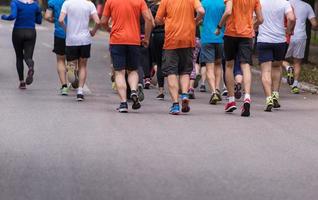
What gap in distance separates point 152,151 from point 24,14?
7418 mm

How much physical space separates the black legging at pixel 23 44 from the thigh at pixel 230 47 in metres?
4.55

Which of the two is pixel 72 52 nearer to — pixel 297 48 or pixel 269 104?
pixel 269 104

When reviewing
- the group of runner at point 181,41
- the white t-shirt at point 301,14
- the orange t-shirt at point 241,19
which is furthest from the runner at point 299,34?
the orange t-shirt at point 241,19

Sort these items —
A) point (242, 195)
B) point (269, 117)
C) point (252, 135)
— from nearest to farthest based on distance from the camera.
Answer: point (242, 195) < point (252, 135) < point (269, 117)

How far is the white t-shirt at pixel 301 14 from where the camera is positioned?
17.0 meters

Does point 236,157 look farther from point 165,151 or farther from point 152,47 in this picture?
point 152,47

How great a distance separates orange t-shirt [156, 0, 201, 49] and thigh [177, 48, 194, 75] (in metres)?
0.11

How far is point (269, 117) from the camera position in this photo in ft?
41.6

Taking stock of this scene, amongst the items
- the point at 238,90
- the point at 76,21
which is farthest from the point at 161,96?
the point at 76,21

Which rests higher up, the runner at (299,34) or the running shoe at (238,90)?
the runner at (299,34)

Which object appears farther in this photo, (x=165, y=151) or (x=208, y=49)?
(x=208, y=49)

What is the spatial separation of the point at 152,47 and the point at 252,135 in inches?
177

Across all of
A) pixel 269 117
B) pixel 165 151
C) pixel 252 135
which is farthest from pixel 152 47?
pixel 165 151

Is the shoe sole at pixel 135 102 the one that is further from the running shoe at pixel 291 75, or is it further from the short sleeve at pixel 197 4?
the running shoe at pixel 291 75
